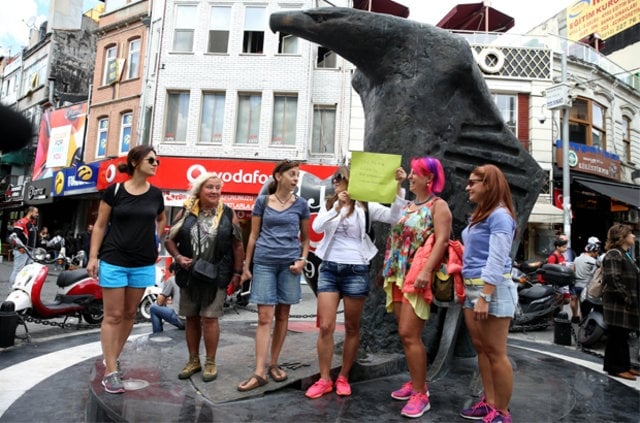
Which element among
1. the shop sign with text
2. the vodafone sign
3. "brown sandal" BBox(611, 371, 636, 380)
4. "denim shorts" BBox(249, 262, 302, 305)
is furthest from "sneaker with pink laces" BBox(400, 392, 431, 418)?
the shop sign with text

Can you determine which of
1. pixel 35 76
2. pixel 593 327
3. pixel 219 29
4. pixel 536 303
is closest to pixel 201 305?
pixel 593 327

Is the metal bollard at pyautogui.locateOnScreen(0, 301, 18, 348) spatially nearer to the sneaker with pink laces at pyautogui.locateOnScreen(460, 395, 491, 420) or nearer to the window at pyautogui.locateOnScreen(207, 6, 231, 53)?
the sneaker with pink laces at pyautogui.locateOnScreen(460, 395, 491, 420)

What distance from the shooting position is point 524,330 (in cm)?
805

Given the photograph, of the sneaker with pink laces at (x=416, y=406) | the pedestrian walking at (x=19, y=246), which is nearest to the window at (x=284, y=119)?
the pedestrian walking at (x=19, y=246)

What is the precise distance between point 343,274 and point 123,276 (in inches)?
60.9

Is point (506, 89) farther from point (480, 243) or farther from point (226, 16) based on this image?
point (480, 243)

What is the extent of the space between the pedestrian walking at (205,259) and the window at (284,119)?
1334 centimetres

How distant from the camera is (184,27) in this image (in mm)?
17688

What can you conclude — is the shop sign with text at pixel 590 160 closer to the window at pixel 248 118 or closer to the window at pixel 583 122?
the window at pixel 583 122

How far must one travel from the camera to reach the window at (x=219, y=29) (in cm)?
1744

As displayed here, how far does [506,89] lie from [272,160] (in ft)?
28.7

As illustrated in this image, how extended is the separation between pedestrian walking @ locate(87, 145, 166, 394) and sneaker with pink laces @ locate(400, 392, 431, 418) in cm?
189

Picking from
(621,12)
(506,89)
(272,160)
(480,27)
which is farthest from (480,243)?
(621,12)

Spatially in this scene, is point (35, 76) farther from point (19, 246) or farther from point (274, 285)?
point (274, 285)
